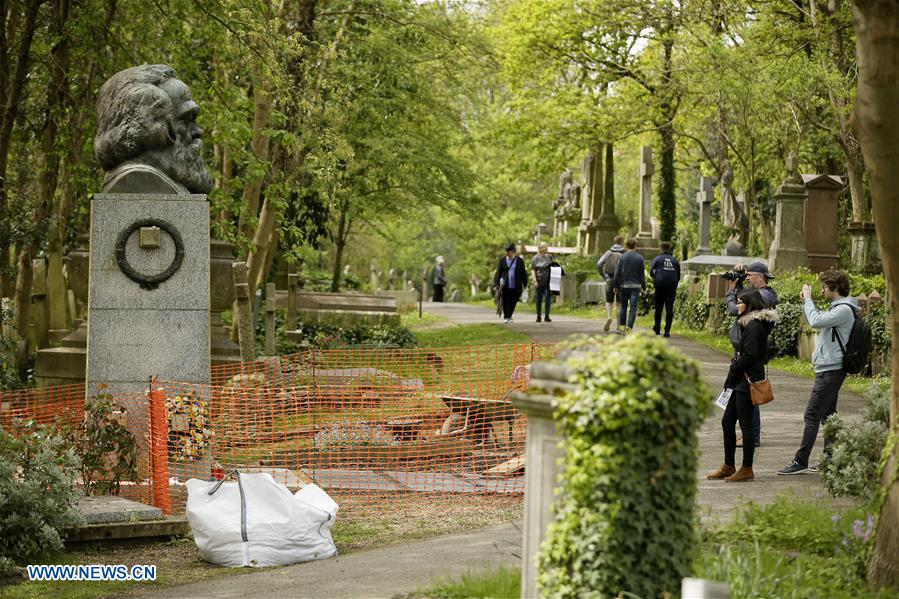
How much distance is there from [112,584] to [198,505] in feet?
2.77

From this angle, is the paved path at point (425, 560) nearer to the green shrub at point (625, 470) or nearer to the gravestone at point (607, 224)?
the green shrub at point (625, 470)

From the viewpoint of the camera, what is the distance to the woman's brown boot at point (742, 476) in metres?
11.2

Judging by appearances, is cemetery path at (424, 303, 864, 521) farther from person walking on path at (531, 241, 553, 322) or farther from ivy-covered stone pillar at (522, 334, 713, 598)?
Result: person walking on path at (531, 241, 553, 322)

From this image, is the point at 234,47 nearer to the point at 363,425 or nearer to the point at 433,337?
the point at 363,425

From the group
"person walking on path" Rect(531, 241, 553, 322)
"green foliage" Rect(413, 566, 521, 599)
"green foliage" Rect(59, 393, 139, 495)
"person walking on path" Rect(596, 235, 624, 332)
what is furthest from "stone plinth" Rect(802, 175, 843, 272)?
"green foliage" Rect(413, 566, 521, 599)

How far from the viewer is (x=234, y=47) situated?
18.9 m

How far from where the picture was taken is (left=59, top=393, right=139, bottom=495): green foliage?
10641 millimetres

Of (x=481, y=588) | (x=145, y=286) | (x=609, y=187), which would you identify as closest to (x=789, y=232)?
(x=609, y=187)

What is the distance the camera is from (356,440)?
528 inches

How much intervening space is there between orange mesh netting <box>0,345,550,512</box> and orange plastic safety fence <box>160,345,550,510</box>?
0.02m

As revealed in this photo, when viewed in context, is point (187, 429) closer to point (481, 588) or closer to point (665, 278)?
point (481, 588)

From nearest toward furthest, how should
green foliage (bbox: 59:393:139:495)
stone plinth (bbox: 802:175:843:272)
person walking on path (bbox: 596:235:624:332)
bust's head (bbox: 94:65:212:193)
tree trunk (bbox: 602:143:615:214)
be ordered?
green foliage (bbox: 59:393:139:495) < bust's head (bbox: 94:65:212:193) < person walking on path (bbox: 596:235:624:332) < stone plinth (bbox: 802:175:843:272) < tree trunk (bbox: 602:143:615:214)

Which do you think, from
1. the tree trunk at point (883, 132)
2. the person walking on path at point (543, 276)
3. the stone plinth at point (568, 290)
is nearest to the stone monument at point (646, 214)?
the stone plinth at point (568, 290)

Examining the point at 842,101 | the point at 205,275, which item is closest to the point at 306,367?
the point at 205,275
